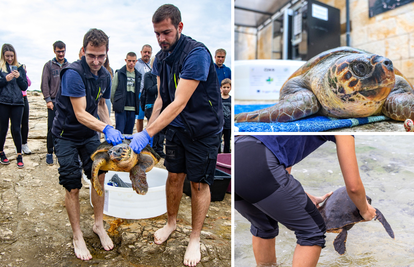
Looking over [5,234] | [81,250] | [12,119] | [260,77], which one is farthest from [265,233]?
[12,119]

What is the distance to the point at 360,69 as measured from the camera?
88cm

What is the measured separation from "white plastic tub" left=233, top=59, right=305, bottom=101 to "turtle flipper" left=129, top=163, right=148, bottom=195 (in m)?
1.32

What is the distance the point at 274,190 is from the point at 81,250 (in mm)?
1090

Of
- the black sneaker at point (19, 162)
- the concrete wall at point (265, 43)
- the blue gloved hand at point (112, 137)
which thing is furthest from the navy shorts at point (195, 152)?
the concrete wall at point (265, 43)

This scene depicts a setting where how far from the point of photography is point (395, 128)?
0.84 m

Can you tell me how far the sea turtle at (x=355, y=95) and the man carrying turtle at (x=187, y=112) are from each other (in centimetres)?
25

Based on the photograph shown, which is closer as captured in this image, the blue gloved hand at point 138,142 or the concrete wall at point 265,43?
the blue gloved hand at point 138,142

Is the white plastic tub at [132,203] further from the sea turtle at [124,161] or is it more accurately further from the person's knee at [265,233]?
the person's knee at [265,233]

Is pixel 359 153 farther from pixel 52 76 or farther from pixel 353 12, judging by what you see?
pixel 353 12

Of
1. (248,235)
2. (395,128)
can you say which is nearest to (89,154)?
(248,235)

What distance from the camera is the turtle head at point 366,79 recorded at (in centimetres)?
84

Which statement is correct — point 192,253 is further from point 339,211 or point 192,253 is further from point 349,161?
point 349,161

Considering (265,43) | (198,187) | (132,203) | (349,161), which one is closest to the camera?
(349,161)

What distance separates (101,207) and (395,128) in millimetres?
1436
